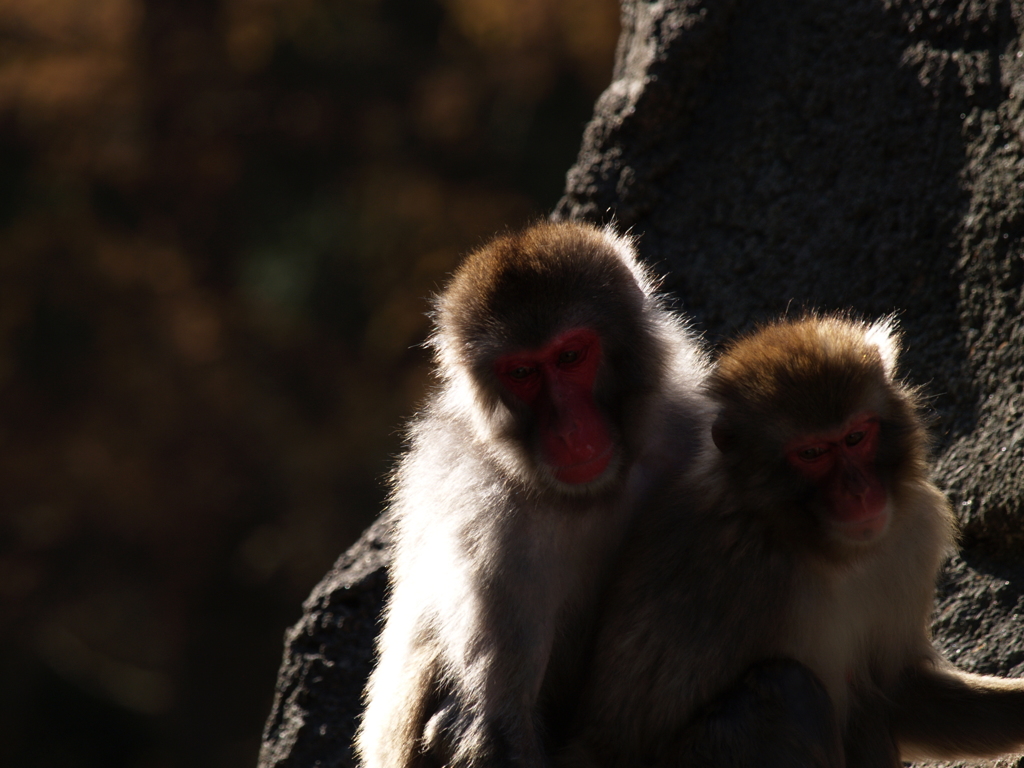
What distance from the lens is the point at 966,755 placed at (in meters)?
3.18

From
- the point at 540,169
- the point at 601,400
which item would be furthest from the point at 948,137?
the point at 540,169

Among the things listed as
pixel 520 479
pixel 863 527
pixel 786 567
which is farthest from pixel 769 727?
pixel 520 479

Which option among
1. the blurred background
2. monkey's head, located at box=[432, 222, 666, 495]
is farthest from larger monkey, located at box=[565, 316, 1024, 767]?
the blurred background

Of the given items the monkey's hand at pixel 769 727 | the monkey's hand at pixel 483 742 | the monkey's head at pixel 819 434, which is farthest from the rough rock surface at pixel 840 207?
the monkey's hand at pixel 483 742

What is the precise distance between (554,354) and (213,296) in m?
8.70

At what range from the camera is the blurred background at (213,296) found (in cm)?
1034

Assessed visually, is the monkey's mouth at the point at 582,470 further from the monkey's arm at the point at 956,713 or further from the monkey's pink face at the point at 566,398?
the monkey's arm at the point at 956,713

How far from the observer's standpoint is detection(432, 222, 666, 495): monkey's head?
2961mm

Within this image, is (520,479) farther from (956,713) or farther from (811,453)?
(956,713)

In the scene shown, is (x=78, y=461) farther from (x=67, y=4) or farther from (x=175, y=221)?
(x=67, y=4)

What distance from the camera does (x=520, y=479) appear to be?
3037 mm

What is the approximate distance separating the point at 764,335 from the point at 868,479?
45 centimetres

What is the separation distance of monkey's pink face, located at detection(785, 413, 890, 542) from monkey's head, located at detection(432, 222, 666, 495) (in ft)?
1.59

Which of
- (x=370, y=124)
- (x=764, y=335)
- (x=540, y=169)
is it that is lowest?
(x=764, y=335)
